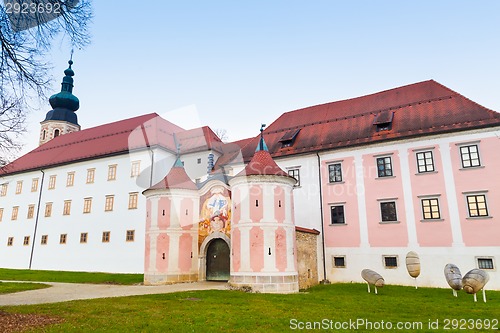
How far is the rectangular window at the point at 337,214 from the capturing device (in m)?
23.1

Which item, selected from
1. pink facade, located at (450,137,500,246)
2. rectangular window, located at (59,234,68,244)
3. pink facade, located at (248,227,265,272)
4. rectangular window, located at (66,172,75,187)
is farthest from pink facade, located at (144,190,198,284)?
pink facade, located at (450,137,500,246)

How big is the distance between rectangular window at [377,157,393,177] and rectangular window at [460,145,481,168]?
3.86 metres

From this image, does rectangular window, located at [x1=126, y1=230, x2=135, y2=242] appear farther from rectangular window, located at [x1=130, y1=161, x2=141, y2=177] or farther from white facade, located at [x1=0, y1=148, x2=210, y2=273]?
rectangular window, located at [x1=130, y1=161, x2=141, y2=177]

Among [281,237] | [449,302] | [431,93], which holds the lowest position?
[449,302]

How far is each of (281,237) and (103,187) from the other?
764 inches

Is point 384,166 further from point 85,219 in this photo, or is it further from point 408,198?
point 85,219

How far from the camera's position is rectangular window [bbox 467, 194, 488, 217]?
19.4m

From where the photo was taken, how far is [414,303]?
1412 cm

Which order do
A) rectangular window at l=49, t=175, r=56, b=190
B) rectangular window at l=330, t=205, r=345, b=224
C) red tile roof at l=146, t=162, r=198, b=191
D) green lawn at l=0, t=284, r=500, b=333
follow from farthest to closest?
rectangular window at l=49, t=175, r=56, b=190
rectangular window at l=330, t=205, r=345, b=224
red tile roof at l=146, t=162, r=198, b=191
green lawn at l=0, t=284, r=500, b=333

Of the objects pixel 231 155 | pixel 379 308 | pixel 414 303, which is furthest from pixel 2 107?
pixel 231 155

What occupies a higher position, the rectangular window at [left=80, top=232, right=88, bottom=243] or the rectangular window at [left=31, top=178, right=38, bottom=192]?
the rectangular window at [left=31, top=178, right=38, bottom=192]

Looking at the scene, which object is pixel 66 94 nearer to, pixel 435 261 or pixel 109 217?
pixel 109 217

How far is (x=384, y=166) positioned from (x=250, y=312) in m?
14.6

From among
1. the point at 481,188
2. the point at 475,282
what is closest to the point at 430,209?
the point at 481,188
